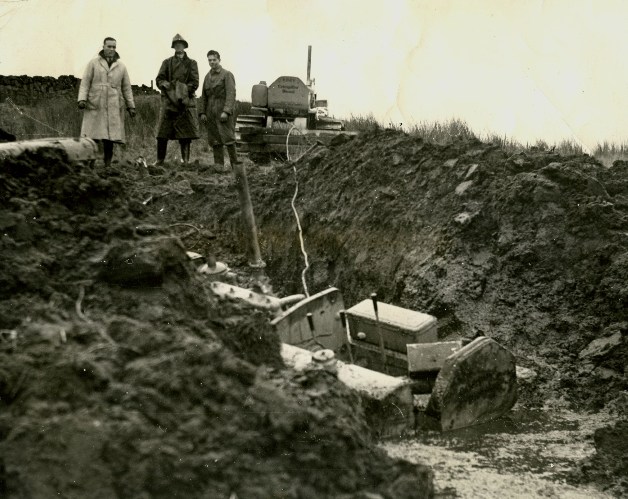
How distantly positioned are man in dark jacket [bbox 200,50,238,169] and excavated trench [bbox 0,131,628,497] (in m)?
1.35

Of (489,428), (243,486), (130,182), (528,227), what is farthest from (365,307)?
(130,182)

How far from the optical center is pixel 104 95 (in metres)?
10.3

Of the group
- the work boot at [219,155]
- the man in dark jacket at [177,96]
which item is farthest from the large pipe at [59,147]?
the work boot at [219,155]

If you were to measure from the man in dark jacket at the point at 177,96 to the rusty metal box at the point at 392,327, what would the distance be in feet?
21.6

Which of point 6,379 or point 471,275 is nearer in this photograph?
point 6,379

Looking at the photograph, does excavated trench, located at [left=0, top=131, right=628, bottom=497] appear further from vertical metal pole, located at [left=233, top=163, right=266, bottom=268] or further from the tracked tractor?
the tracked tractor

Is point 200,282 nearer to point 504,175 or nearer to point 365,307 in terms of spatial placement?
point 365,307

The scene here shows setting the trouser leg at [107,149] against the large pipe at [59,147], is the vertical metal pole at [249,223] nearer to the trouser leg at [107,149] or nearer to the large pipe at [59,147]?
the large pipe at [59,147]

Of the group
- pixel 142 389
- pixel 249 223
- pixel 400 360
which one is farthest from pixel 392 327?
pixel 142 389

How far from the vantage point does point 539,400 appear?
5602 millimetres

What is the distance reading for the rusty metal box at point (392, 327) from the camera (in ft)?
18.6

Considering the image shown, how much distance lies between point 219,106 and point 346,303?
5330 millimetres

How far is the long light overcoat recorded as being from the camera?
1021 centimetres

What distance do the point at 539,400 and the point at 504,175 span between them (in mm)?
2715
